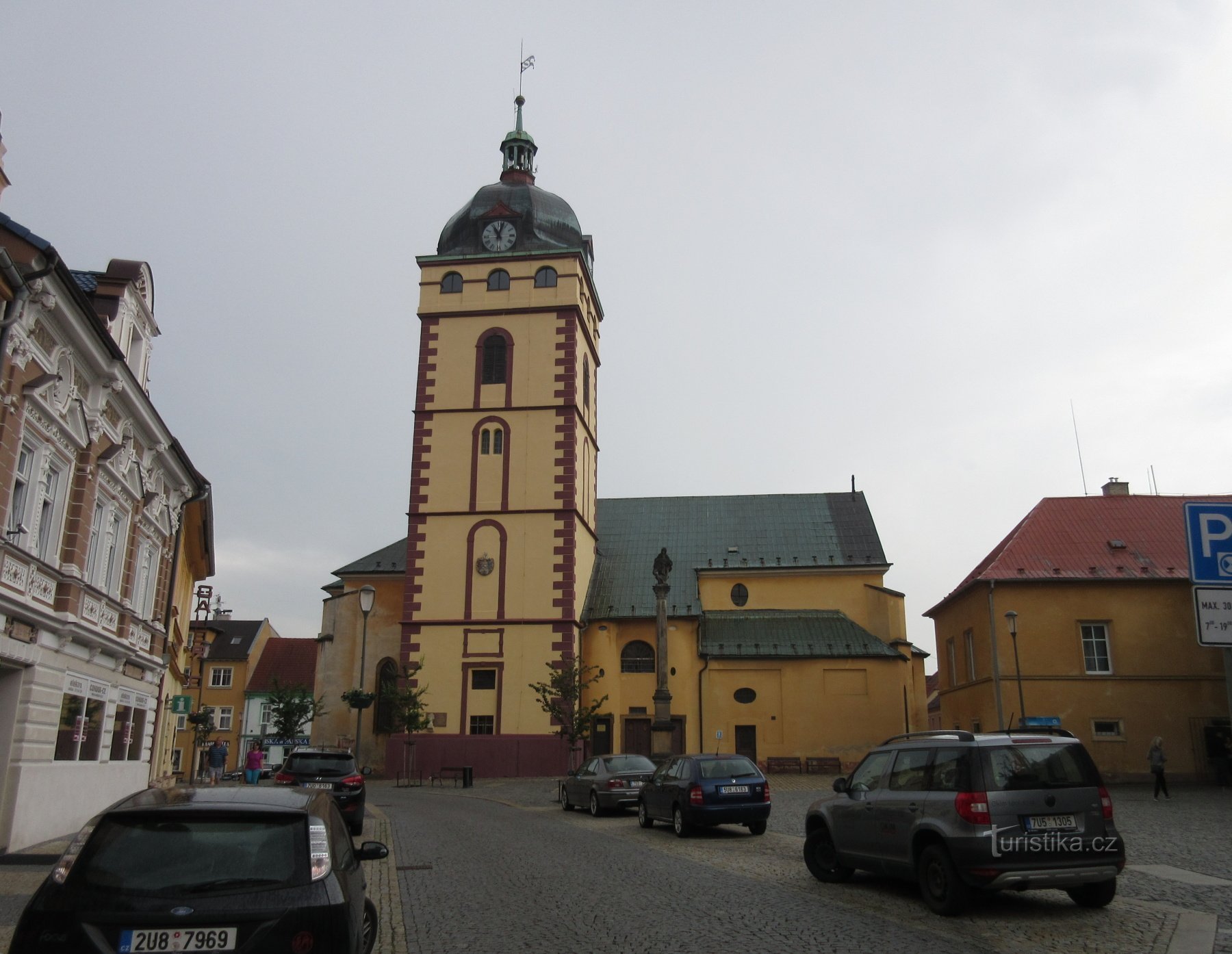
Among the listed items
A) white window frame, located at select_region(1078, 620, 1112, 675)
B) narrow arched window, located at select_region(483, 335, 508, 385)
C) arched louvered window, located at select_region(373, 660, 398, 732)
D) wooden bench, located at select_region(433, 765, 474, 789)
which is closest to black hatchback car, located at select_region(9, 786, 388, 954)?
wooden bench, located at select_region(433, 765, 474, 789)

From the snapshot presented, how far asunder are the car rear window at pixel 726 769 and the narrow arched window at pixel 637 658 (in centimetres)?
2519

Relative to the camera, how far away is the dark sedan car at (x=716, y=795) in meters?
18.4

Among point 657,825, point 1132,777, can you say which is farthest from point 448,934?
point 1132,777

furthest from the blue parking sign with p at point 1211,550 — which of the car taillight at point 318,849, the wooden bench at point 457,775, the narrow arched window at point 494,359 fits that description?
the narrow arched window at point 494,359

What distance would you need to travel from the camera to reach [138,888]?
5586mm

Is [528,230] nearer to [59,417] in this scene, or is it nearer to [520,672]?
[520,672]

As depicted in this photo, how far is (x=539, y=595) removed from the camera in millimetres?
42031

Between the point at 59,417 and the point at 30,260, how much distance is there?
2.90 m

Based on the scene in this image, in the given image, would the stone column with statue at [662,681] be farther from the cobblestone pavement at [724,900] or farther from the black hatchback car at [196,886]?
the black hatchback car at [196,886]

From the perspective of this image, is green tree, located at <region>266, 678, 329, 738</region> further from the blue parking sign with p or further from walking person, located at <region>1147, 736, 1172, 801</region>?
the blue parking sign with p

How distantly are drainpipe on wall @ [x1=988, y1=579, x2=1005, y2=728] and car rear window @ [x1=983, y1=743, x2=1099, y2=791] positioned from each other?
25.9m

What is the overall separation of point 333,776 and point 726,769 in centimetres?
713

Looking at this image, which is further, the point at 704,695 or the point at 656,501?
the point at 656,501

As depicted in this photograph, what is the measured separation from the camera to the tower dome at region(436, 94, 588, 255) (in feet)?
152
